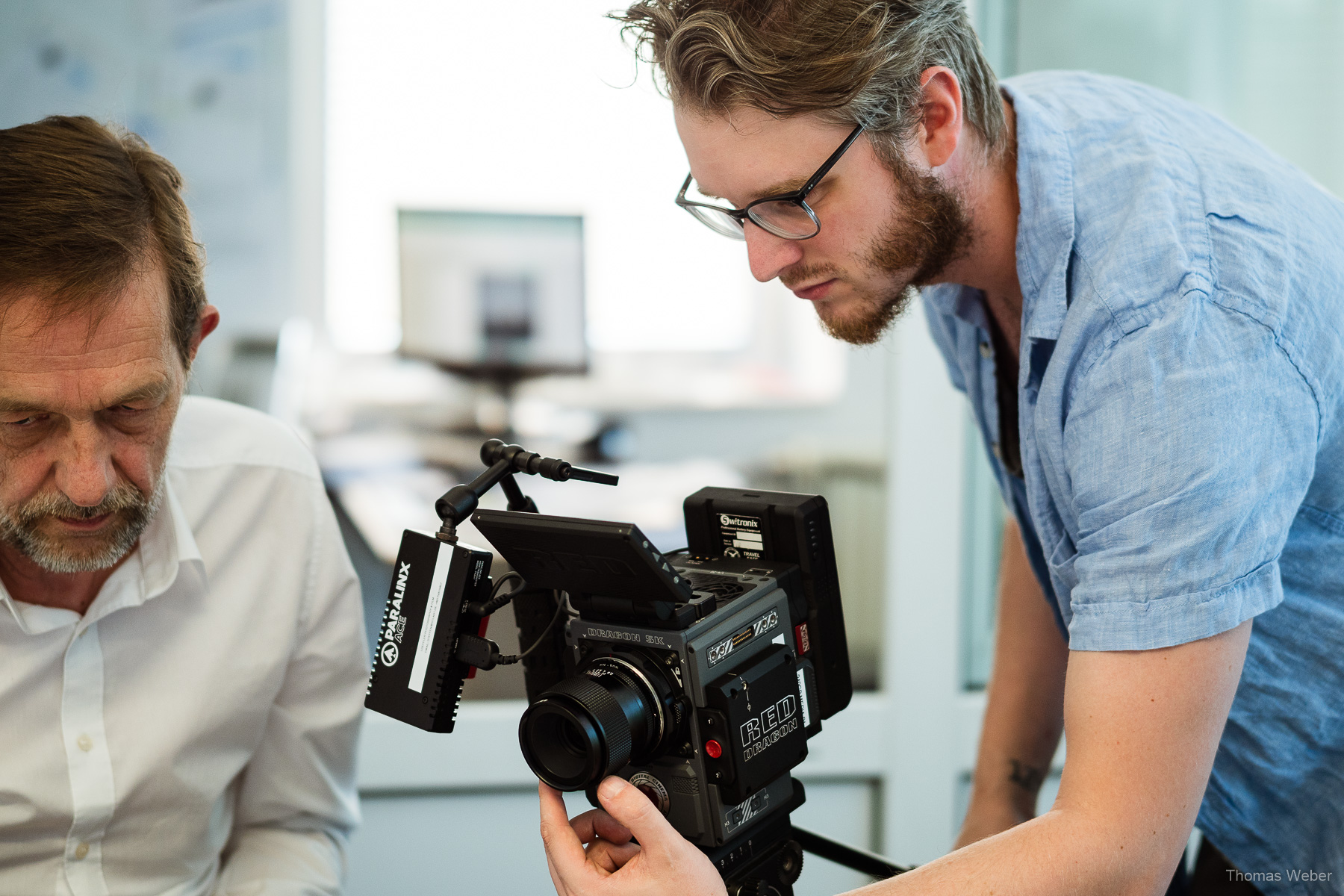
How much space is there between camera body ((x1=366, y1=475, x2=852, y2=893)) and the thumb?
0.02 meters

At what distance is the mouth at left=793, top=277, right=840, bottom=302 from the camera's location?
111 cm

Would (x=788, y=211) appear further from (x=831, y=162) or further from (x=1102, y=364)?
(x=1102, y=364)

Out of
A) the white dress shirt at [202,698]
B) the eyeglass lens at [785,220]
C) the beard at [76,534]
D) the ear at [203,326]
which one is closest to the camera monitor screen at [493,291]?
the white dress shirt at [202,698]

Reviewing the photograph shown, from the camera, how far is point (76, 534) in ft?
3.66

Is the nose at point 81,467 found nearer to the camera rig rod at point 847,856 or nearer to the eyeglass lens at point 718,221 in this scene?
the eyeglass lens at point 718,221

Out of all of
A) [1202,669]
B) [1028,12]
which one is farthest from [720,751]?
[1028,12]

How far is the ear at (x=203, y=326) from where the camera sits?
4.00ft

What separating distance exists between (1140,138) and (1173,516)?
40 cm

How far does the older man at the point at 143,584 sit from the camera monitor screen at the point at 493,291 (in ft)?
2.60

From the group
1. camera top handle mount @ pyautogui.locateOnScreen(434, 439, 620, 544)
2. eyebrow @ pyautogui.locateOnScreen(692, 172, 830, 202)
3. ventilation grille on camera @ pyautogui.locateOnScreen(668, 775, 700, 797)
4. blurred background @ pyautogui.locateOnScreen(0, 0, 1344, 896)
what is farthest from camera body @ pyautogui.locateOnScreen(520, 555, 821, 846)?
blurred background @ pyautogui.locateOnScreen(0, 0, 1344, 896)

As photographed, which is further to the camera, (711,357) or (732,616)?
(711,357)

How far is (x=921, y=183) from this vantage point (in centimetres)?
107

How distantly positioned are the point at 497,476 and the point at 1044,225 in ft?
1.81

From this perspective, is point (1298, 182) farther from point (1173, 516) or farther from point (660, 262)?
point (660, 262)
